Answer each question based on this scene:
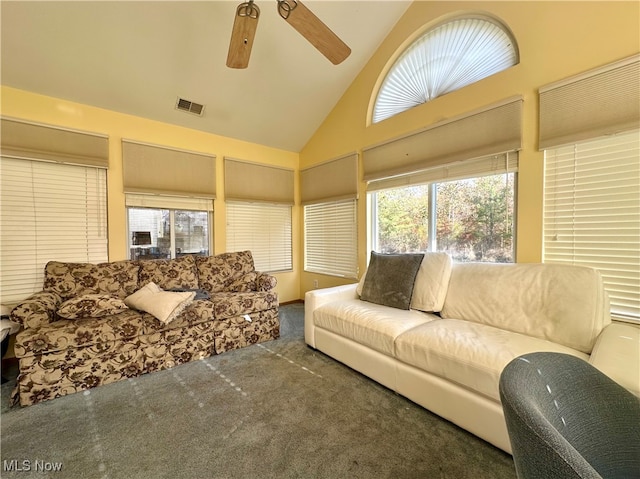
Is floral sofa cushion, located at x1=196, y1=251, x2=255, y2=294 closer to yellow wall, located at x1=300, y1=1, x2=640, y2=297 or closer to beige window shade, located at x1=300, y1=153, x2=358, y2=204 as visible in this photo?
beige window shade, located at x1=300, y1=153, x2=358, y2=204

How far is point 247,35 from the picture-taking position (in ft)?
6.01

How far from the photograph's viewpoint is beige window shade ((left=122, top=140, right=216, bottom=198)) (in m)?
3.11

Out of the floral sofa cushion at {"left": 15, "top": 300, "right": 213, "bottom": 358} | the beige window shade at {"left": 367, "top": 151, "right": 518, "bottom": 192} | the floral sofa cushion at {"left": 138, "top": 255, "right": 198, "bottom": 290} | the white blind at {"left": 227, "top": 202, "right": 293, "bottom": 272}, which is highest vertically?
the beige window shade at {"left": 367, "top": 151, "right": 518, "bottom": 192}

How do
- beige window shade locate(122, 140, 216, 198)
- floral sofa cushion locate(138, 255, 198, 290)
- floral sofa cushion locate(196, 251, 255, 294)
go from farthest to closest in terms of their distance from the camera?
floral sofa cushion locate(196, 251, 255, 294) → beige window shade locate(122, 140, 216, 198) → floral sofa cushion locate(138, 255, 198, 290)

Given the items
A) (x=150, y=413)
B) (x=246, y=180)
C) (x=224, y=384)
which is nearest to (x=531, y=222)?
(x=224, y=384)

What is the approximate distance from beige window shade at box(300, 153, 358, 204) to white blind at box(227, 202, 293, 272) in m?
0.51

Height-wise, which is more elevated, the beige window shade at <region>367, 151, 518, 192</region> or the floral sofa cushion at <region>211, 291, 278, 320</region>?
the beige window shade at <region>367, 151, 518, 192</region>

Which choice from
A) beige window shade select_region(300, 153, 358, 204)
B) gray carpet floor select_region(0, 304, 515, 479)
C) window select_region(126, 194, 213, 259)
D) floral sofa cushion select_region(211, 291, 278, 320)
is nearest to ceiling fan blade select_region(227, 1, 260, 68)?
beige window shade select_region(300, 153, 358, 204)

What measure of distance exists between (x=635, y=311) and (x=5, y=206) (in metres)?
5.15

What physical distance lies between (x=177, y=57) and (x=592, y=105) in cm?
354

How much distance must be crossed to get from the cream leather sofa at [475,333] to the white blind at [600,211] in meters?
0.26

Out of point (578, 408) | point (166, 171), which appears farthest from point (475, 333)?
point (166, 171)

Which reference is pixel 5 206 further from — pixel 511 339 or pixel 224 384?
pixel 511 339

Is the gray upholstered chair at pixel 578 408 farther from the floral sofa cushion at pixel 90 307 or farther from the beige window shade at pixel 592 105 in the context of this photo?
the floral sofa cushion at pixel 90 307
